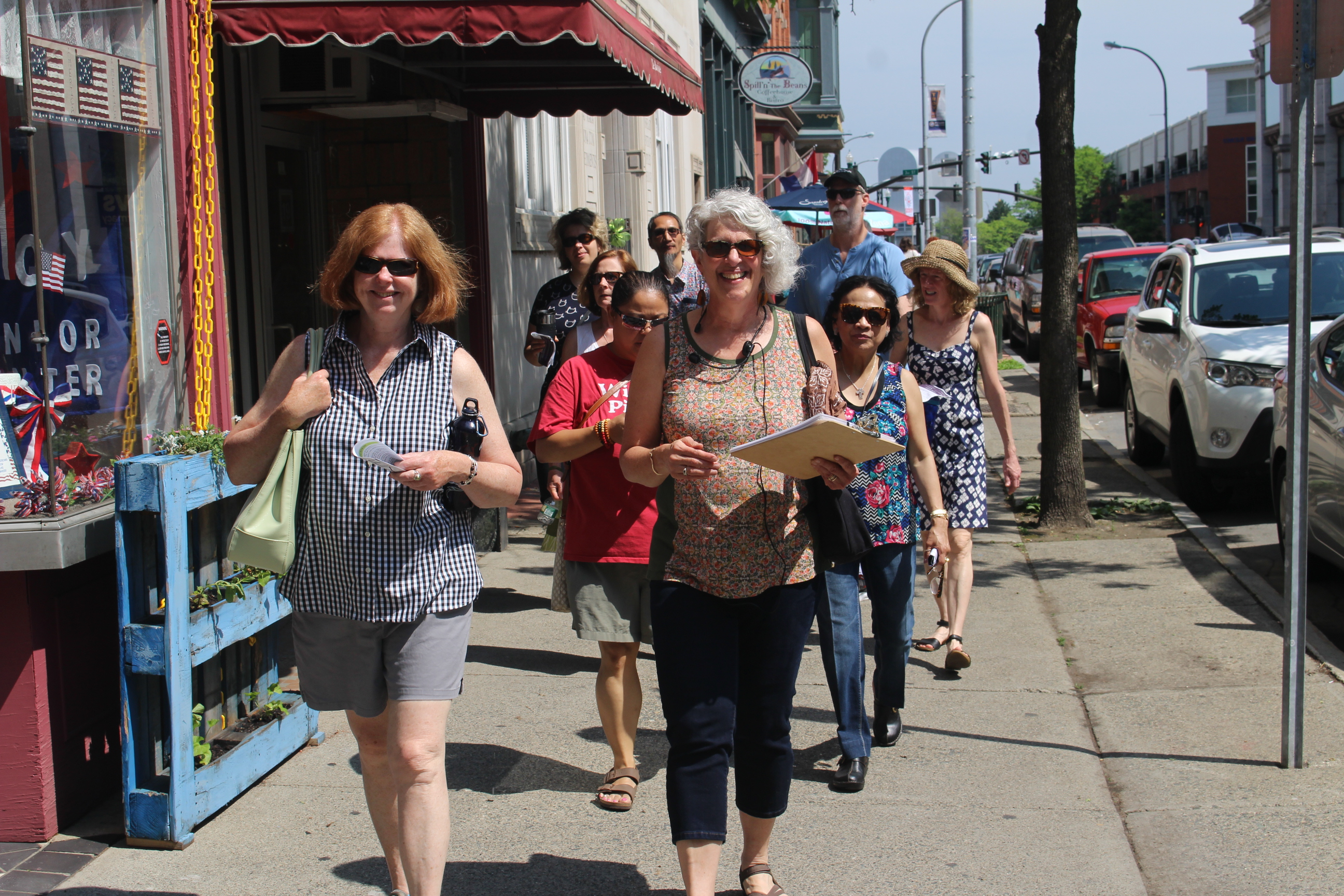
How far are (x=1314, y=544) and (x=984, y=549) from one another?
2.11 metres

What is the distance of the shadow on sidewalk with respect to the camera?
3.90 meters

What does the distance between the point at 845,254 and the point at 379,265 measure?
12.6 feet

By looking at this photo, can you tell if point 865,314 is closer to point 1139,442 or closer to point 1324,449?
point 1324,449

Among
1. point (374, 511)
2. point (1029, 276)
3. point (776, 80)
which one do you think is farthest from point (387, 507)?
point (1029, 276)

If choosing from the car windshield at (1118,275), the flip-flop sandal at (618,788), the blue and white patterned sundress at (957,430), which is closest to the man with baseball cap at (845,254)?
the blue and white patterned sundress at (957,430)

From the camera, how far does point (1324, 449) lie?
6992mm

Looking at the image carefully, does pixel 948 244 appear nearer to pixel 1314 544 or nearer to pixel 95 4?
pixel 1314 544

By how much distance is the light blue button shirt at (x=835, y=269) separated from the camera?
6531mm

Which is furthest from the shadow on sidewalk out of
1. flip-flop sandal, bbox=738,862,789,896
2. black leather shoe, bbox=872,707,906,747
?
black leather shoe, bbox=872,707,906,747

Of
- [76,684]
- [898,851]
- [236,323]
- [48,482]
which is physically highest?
[236,323]

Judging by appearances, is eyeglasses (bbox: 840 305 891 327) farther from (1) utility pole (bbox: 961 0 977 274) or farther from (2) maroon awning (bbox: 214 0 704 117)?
(1) utility pole (bbox: 961 0 977 274)

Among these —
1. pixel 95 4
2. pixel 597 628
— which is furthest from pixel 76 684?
pixel 95 4

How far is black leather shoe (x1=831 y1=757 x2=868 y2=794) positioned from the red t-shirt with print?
1016 millimetres

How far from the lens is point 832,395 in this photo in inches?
137
